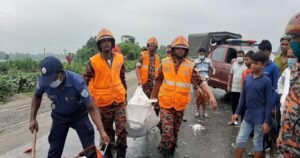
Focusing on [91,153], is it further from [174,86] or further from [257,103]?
[257,103]

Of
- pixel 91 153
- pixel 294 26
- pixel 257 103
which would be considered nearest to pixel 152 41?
pixel 257 103

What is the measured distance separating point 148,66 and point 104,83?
2.27 meters

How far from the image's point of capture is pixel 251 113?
4.44 meters

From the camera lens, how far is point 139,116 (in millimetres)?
5145

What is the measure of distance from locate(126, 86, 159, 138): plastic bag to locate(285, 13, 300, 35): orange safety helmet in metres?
3.18

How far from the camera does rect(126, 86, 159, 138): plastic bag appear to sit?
201 inches

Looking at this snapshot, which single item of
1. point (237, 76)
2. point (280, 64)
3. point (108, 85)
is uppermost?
point (280, 64)

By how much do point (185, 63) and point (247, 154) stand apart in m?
1.85

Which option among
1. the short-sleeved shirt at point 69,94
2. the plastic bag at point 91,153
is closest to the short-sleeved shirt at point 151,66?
the short-sleeved shirt at point 69,94

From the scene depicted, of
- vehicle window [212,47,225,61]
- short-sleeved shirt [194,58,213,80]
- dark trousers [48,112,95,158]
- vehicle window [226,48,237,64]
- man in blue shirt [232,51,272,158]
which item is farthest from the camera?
vehicle window [212,47,225,61]

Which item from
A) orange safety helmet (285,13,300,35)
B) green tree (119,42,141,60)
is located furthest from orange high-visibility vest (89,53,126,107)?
green tree (119,42,141,60)

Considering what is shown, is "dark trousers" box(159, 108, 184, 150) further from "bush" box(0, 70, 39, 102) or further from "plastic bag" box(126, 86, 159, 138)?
"bush" box(0, 70, 39, 102)

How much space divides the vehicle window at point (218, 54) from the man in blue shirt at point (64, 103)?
7.19m

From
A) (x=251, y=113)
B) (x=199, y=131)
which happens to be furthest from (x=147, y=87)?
(x=251, y=113)
